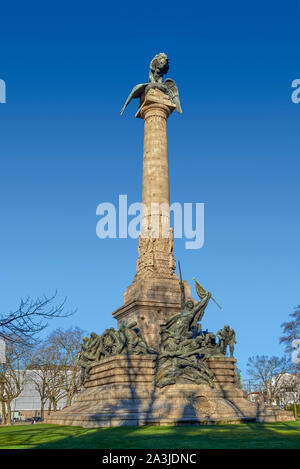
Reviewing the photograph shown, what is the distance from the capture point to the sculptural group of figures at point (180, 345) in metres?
20.8

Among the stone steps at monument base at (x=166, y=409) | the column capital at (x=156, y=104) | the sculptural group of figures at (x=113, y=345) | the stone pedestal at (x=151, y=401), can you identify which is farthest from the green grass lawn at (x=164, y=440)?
the column capital at (x=156, y=104)

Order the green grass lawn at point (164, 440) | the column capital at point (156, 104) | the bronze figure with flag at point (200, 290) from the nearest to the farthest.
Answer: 1. the green grass lawn at point (164, 440)
2. the bronze figure with flag at point (200, 290)
3. the column capital at point (156, 104)

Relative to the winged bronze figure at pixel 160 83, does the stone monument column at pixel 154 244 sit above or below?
below

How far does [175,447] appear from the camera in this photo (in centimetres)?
1071

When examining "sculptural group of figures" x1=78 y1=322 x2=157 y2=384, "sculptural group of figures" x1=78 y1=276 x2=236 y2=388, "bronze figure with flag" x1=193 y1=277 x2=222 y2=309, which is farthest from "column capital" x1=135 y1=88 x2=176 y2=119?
"sculptural group of figures" x1=78 y1=322 x2=157 y2=384

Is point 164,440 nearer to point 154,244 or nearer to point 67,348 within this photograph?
point 154,244

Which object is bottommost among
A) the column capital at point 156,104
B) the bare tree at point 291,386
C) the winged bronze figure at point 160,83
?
the bare tree at point 291,386

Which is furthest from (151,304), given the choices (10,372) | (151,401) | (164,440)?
(10,372)

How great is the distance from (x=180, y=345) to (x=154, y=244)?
7.95 metres

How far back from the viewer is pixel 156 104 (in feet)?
101

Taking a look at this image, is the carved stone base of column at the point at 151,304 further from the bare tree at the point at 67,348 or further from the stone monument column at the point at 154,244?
Result: the bare tree at the point at 67,348
